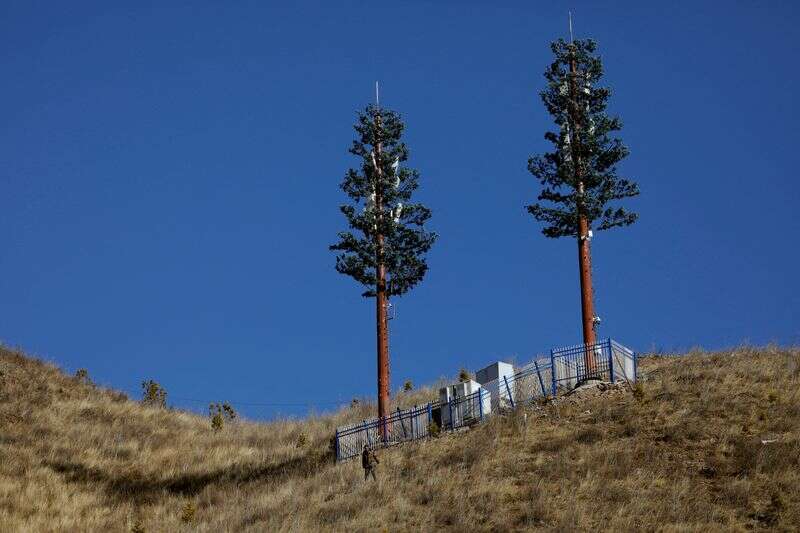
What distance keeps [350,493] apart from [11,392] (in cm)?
2461

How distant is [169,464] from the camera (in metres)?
44.1

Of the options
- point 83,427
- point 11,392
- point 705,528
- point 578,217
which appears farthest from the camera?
point 11,392

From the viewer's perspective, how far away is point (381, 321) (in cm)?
4372

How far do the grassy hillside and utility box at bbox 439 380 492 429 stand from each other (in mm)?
1469

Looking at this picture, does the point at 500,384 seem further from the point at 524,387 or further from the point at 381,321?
the point at 381,321

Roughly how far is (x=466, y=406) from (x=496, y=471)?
22.0 feet

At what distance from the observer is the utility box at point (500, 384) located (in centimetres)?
3939

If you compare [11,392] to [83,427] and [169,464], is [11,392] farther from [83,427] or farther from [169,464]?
[169,464]

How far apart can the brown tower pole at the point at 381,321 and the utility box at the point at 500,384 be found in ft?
13.6

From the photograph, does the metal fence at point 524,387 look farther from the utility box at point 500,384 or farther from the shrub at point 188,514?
the shrub at point 188,514

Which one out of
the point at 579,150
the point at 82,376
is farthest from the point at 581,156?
the point at 82,376

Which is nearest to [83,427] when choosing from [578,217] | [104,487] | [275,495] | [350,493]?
[104,487]

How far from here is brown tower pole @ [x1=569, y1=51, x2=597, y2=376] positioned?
135ft

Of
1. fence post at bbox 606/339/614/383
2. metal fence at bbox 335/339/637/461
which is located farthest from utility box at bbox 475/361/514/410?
fence post at bbox 606/339/614/383
